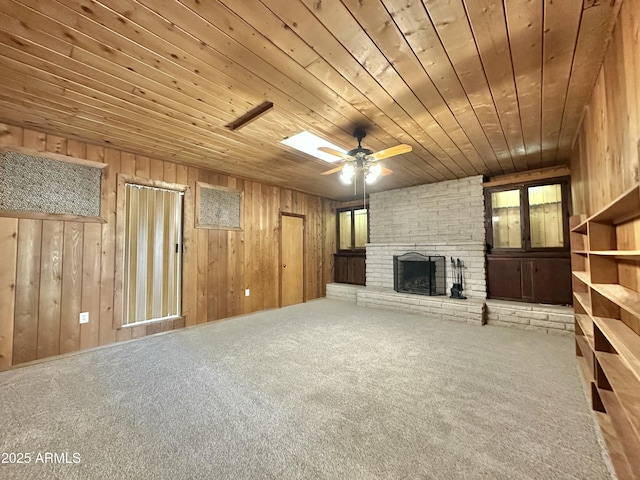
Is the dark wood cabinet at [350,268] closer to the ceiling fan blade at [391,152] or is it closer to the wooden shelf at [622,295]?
the ceiling fan blade at [391,152]

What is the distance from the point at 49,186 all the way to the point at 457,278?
5864mm

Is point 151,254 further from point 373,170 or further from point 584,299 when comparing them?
→ point 584,299

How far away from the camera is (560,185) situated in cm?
421

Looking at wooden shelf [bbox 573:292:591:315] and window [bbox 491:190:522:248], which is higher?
window [bbox 491:190:522:248]

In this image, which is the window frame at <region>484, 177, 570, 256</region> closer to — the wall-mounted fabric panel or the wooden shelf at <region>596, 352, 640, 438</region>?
the wooden shelf at <region>596, 352, 640, 438</region>

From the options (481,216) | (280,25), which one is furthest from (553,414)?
(481,216)

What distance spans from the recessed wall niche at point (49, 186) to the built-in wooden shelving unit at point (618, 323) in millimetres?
4547

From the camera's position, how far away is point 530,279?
4.32m

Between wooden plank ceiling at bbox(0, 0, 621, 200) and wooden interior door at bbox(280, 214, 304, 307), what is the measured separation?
8.60 feet

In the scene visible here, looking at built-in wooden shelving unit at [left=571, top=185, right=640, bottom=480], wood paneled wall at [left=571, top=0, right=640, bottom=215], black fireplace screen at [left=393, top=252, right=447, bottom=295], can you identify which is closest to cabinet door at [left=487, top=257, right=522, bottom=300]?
black fireplace screen at [left=393, top=252, right=447, bottom=295]

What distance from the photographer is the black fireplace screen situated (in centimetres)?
504

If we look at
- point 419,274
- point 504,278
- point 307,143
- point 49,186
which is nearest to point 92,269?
point 49,186

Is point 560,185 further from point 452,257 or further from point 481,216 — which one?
point 452,257

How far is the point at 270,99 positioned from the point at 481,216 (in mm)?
4144
